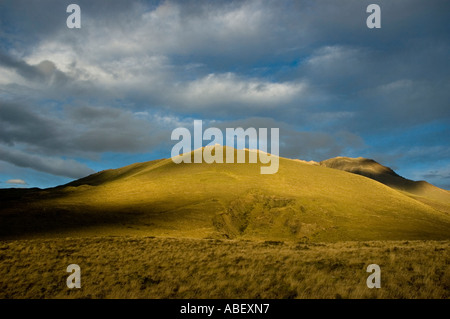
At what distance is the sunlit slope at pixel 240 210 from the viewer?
4822cm

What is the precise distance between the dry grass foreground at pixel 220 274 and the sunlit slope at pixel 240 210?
21.5 meters

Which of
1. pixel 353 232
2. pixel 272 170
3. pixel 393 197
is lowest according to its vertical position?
pixel 353 232

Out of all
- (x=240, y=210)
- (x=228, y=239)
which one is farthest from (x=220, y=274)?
(x=240, y=210)

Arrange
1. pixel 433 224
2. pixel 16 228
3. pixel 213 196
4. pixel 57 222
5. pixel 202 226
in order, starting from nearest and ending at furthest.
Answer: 1. pixel 16 228
2. pixel 57 222
3. pixel 202 226
4. pixel 433 224
5. pixel 213 196

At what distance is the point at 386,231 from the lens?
53.8 m

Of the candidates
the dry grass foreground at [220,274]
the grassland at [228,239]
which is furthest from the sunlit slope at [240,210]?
the dry grass foreground at [220,274]

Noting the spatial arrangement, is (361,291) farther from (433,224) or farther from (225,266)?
(433,224)

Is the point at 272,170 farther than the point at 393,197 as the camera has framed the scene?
Yes

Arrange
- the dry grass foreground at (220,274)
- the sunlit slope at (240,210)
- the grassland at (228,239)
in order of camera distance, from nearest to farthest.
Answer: the dry grass foreground at (220,274), the grassland at (228,239), the sunlit slope at (240,210)

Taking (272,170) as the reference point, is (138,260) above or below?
below

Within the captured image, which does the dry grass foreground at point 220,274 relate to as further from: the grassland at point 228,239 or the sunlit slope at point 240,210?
the sunlit slope at point 240,210

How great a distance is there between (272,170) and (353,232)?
51049 mm

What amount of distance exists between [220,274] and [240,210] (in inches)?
1938
